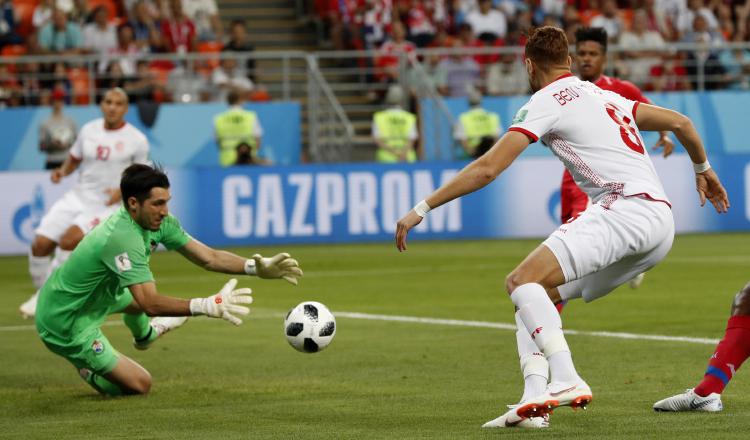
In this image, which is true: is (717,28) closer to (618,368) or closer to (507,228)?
(507,228)

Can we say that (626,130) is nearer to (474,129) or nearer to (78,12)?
(474,129)

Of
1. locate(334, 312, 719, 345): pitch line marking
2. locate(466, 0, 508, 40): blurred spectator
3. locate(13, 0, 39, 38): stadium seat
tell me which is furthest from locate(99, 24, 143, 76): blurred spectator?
locate(334, 312, 719, 345): pitch line marking

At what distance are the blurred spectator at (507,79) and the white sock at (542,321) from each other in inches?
757

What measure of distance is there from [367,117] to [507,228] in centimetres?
547

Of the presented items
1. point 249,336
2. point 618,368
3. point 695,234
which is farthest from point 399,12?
point 618,368

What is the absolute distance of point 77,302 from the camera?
9.23 meters

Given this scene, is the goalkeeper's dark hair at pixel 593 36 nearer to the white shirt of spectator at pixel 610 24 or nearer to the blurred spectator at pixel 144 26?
the blurred spectator at pixel 144 26

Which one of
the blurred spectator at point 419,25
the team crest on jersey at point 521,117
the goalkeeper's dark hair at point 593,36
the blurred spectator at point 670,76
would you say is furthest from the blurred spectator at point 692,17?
the team crest on jersey at point 521,117

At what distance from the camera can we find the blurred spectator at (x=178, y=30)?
25953 millimetres

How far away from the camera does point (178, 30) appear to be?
26.1 meters

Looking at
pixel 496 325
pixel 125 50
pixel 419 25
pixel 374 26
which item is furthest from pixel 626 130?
pixel 419 25

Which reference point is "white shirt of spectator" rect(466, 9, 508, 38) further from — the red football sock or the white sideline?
the red football sock

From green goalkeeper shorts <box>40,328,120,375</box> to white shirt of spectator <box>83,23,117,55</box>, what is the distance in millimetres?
16569

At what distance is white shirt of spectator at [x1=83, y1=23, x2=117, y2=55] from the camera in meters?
25.2
